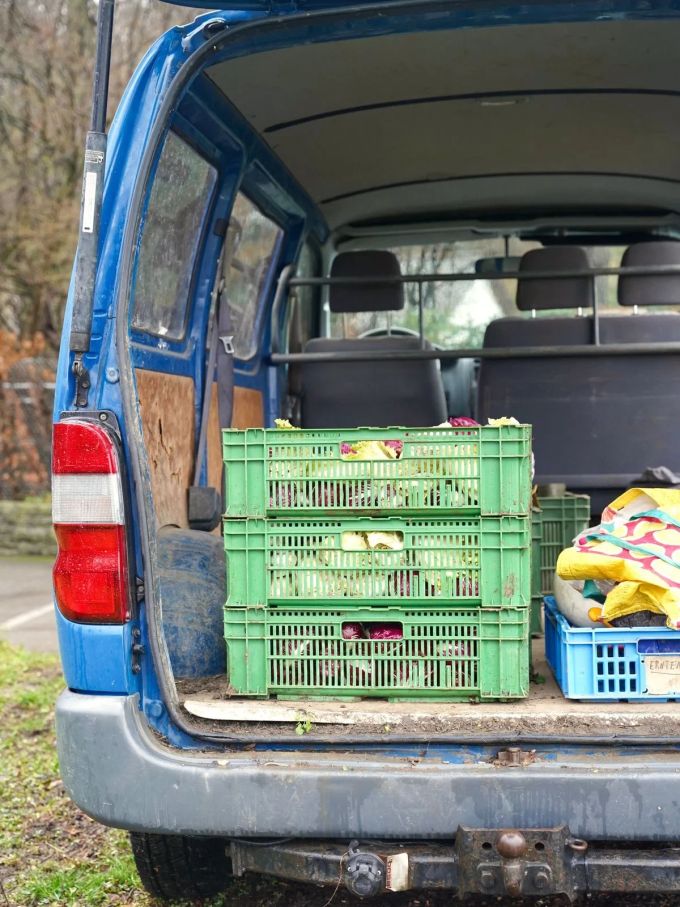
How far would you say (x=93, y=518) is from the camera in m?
2.46

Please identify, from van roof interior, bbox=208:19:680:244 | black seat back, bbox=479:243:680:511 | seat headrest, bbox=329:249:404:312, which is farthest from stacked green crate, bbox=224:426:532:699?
seat headrest, bbox=329:249:404:312

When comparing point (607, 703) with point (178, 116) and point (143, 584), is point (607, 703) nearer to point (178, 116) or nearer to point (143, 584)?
point (143, 584)

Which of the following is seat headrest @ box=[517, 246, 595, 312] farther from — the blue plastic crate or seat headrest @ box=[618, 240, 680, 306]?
the blue plastic crate

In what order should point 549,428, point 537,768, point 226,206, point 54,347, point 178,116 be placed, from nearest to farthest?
point 537,768 → point 178,116 → point 226,206 → point 549,428 → point 54,347

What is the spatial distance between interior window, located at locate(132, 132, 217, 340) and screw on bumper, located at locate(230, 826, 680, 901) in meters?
1.71

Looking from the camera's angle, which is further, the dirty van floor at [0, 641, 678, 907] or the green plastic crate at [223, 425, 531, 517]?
the dirty van floor at [0, 641, 678, 907]

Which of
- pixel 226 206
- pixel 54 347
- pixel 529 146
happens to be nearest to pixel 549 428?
pixel 529 146

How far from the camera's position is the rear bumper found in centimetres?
222

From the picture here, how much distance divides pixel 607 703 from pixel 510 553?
0.44 metres

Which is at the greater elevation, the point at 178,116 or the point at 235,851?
the point at 178,116

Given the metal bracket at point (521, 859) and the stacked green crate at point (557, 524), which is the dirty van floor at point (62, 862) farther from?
the stacked green crate at point (557, 524)

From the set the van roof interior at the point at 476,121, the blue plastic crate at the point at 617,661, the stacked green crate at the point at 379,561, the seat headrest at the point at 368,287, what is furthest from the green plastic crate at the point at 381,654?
the seat headrest at the point at 368,287

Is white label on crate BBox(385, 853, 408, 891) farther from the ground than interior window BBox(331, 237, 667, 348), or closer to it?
closer to it

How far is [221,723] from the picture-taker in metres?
2.51
